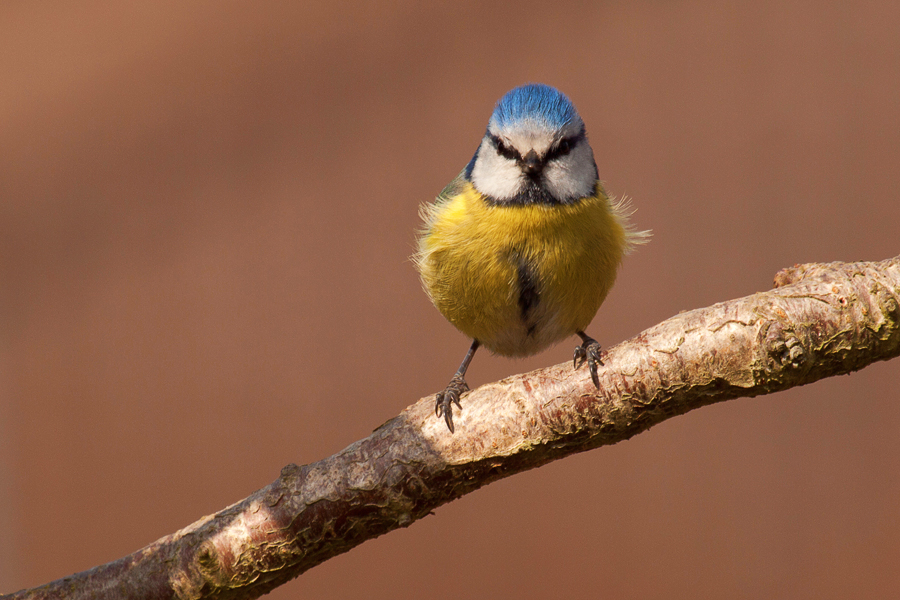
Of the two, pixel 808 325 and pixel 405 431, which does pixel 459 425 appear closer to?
pixel 405 431

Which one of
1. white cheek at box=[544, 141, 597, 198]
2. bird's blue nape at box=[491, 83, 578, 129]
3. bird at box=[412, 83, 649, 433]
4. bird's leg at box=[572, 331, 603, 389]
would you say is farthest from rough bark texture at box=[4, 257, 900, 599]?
bird's blue nape at box=[491, 83, 578, 129]

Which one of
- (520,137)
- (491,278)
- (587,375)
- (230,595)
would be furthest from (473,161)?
(230,595)

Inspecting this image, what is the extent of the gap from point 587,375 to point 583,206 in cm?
48

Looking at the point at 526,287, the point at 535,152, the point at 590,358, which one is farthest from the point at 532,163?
the point at 590,358

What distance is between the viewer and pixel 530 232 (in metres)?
1.53

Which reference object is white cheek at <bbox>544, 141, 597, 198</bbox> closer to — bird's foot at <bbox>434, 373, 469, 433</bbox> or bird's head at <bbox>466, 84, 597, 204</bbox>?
bird's head at <bbox>466, 84, 597, 204</bbox>

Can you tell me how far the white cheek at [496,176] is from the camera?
157 cm

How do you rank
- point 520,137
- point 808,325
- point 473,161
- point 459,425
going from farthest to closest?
point 473,161
point 520,137
point 459,425
point 808,325

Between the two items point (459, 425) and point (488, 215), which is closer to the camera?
point (459, 425)

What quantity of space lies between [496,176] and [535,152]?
0.36 ft

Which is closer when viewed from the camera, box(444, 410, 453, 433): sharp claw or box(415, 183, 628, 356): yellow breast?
box(444, 410, 453, 433): sharp claw

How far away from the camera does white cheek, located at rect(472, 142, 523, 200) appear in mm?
1566

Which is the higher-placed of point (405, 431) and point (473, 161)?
point (473, 161)

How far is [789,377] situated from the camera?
1.15m
